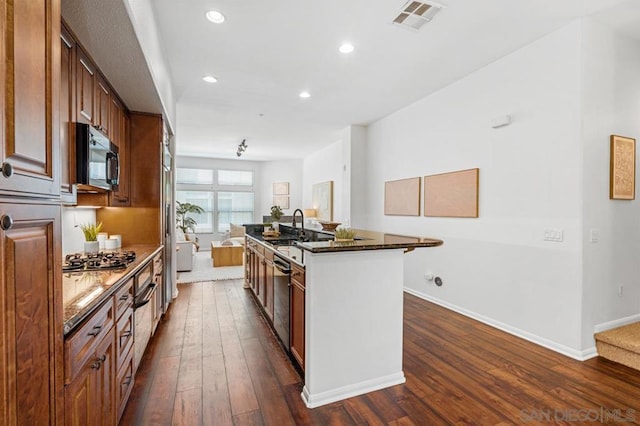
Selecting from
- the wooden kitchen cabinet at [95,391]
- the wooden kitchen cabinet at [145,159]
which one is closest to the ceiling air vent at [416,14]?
the wooden kitchen cabinet at [145,159]

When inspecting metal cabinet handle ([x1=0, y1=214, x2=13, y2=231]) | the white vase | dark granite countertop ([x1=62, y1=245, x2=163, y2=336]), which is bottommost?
dark granite countertop ([x1=62, y1=245, x2=163, y2=336])

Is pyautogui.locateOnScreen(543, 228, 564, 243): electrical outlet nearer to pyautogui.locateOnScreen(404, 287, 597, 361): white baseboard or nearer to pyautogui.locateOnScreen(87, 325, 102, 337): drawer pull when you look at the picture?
pyautogui.locateOnScreen(404, 287, 597, 361): white baseboard

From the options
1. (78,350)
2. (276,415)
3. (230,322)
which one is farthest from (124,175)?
→ (276,415)

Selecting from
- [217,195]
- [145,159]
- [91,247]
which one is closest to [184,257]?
[145,159]

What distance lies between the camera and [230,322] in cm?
347

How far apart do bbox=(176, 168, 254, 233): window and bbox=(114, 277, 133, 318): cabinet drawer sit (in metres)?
8.16

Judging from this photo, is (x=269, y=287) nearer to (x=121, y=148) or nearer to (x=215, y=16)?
(x=121, y=148)

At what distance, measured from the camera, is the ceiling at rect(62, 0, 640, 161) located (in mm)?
2420

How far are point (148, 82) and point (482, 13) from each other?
289 cm

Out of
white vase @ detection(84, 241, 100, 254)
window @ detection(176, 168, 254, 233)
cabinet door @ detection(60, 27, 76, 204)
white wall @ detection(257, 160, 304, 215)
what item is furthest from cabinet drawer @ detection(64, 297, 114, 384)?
window @ detection(176, 168, 254, 233)

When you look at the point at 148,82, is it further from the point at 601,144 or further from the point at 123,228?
the point at 601,144

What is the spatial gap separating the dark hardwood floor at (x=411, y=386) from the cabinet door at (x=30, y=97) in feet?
5.63

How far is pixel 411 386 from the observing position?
222 cm

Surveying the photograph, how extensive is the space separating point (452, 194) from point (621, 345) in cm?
208
